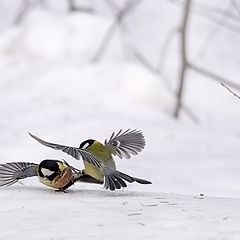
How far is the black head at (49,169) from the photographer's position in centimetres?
283

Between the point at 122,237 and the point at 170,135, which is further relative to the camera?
the point at 170,135

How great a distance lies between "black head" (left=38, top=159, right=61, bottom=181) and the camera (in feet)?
9.27

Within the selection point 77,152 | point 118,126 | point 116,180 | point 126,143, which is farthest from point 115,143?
point 118,126

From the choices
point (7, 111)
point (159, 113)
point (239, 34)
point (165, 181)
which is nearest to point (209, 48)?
point (239, 34)

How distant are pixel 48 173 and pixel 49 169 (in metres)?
0.02

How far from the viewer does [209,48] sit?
897 centimetres

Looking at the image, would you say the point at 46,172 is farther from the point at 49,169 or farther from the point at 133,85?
the point at 133,85

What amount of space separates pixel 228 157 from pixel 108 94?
2.14 m

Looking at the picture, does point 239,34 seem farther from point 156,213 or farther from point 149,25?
point 156,213

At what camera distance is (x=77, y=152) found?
8.97 ft

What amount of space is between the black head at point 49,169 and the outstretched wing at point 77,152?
114mm

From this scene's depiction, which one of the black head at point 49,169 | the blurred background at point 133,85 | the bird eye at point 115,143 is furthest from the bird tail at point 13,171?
the blurred background at point 133,85

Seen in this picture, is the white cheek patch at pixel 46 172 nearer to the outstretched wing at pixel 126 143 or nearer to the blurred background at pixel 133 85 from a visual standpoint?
the outstretched wing at pixel 126 143

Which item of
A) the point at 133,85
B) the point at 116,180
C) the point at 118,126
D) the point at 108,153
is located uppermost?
the point at 133,85
